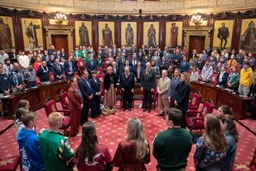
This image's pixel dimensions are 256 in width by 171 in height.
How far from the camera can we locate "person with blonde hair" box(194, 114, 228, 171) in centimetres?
260

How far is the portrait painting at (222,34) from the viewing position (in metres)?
14.1

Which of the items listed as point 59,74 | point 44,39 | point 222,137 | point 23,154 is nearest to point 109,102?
point 59,74

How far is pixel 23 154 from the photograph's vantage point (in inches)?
116

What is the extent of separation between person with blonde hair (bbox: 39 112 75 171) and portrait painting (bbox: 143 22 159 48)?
583 inches

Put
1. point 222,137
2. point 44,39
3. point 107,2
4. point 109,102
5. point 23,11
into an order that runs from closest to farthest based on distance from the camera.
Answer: point 222,137, point 109,102, point 23,11, point 44,39, point 107,2

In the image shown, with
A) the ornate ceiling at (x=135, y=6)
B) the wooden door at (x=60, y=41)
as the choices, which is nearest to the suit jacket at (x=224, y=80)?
the ornate ceiling at (x=135, y=6)

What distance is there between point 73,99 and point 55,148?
2870 mm

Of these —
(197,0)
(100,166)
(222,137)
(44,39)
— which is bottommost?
(100,166)

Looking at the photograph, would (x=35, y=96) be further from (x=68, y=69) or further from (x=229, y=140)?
(x=229, y=140)

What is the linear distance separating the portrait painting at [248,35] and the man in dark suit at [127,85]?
939cm

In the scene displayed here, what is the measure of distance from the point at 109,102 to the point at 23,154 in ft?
16.0

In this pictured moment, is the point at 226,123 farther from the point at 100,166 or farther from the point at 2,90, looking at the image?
the point at 2,90

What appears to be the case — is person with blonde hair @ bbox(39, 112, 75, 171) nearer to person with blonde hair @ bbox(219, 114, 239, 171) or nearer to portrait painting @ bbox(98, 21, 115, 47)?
person with blonde hair @ bbox(219, 114, 239, 171)

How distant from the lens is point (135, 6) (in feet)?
53.4
